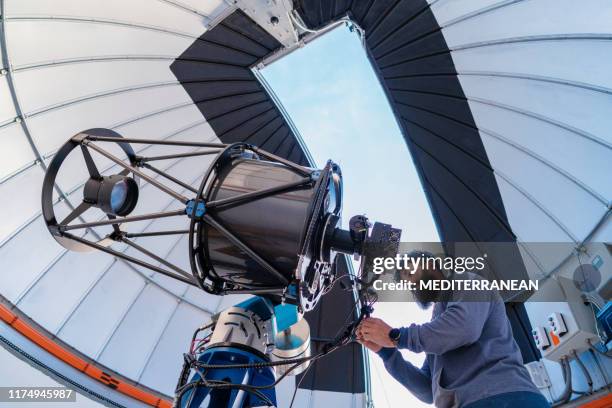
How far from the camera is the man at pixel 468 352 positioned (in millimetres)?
2271

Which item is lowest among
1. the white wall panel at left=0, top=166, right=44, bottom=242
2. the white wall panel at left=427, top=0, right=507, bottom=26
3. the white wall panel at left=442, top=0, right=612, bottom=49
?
the white wall panel at left=0, top=166, right=44, bottom=242

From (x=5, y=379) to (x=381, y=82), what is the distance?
26.0ft

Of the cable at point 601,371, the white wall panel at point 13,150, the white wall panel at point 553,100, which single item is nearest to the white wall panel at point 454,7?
the white wall panel at point 553,100

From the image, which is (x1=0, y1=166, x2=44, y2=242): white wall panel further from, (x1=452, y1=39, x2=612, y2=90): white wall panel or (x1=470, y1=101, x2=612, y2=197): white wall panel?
(x1=470, y1=101, x2=612, y2=197): white wall panel

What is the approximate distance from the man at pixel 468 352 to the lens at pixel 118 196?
6.13 feet

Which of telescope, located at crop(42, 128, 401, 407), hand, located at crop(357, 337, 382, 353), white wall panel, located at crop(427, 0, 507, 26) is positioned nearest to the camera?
telescope, located at crop(42, 128, 401, 407)

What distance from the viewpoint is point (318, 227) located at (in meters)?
2.33

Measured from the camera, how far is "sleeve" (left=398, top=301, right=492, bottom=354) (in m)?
2.40

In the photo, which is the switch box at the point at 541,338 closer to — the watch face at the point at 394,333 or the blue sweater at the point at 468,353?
the blue sweater at the point at 468,353

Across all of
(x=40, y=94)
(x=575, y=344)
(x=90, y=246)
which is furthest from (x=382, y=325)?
(x=40, y=94)

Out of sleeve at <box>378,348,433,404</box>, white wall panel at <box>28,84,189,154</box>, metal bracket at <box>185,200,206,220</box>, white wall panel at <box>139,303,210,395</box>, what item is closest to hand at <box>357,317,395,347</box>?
sleeve at <box>378,348,433,404</box>

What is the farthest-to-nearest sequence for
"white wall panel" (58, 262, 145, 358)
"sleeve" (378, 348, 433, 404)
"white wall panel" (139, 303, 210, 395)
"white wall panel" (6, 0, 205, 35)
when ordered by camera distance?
"white wall panel" (139, 303, 210, 395) < "white wall panel" (58, 262, 145, 358) < "white wall panel" (6, 0, 205, 35) < "sleeve" (378, 348, 433, 404)

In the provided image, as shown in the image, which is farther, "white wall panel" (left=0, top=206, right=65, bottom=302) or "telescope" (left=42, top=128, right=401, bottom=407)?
"white wall panel" (left=0, top=206, right=65, bottom=302)

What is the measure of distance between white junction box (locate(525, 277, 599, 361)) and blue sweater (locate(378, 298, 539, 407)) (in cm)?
344
